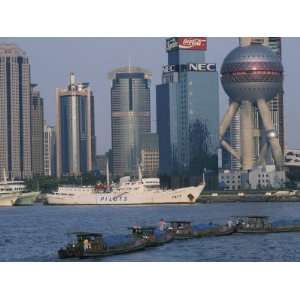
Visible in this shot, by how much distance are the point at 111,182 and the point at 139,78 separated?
795cm

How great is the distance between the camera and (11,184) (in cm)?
7838

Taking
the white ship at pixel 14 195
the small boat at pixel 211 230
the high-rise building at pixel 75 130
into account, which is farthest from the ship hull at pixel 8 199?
the small boat at pixel 211 230

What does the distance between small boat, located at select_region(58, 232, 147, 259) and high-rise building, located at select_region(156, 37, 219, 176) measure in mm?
51919

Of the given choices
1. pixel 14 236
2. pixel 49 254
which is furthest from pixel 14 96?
pixel 49 254

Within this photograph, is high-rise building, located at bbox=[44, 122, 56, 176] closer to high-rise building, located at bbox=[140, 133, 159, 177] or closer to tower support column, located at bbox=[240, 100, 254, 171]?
high-rise building, located at bbox=[140, 133, 159, 177]

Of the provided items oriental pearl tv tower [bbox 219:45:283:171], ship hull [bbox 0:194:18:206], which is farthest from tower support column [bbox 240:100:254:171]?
ship hull [bbox 0:194:18:206]

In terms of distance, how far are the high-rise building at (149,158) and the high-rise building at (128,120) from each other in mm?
587

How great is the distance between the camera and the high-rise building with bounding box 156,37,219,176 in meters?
81.9

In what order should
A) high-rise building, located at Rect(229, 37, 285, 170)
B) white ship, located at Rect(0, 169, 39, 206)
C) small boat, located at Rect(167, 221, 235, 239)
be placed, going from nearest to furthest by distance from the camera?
small boat, located at Rect(167, 221, 235, 239)
white ship, located at Rect(0, 169, 39, 206)
high-rise building, located at Rect(229, 37, 285, 170)

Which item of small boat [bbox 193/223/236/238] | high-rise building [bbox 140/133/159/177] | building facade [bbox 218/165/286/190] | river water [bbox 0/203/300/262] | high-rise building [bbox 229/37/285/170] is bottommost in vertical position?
river water [bbox 0/203/300/262]

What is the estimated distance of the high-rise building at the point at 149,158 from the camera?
78.3 meters

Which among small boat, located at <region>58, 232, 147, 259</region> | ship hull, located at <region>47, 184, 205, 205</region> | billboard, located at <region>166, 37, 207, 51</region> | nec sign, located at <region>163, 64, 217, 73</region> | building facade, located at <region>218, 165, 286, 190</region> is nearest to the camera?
small boat, located at <region>58, 232, 147, 259</region>

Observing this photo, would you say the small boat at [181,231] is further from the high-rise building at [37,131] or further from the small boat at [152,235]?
the high-rise building at [37,131]

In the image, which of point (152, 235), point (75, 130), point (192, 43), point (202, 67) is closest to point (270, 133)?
point (202, 67)
